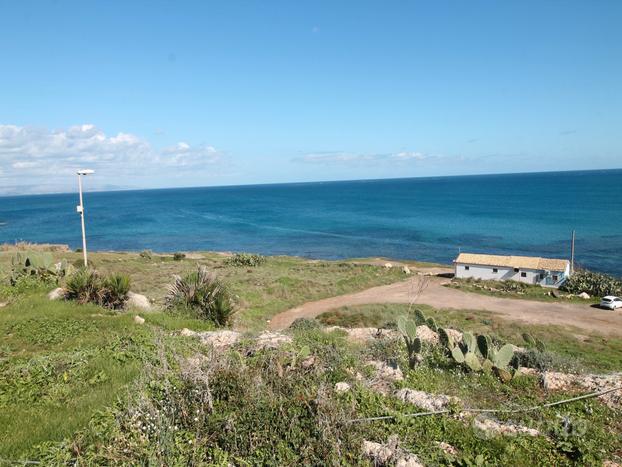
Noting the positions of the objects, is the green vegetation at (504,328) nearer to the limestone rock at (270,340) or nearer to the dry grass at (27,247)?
the limestone rock at (270,340)

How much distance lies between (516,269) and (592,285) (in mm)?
5999

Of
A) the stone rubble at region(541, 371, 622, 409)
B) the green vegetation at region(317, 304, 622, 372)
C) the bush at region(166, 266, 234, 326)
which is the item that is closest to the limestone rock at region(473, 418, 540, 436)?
the stone rubble at region(541, 371, 622, 409)

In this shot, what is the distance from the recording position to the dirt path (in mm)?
24547

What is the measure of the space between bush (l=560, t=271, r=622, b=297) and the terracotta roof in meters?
1.56

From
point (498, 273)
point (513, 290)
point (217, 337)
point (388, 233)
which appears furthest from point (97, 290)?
point (388, 233)

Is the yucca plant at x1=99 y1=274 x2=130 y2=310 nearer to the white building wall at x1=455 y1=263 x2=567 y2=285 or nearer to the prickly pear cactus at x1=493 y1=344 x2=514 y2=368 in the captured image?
the prickly pear cactus at x1=493 y1=344 x2=514 y2=368

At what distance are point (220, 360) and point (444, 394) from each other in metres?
3.94

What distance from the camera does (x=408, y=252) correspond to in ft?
212

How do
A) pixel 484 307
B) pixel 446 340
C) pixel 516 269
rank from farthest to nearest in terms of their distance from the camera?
pixel 516 269
pixel 484 307
pixel 446 340

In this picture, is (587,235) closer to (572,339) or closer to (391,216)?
(391,216)

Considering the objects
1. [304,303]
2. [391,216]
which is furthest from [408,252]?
[391,216]

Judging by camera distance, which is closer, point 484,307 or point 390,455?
point 390,455

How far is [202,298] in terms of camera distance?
42.5 feet

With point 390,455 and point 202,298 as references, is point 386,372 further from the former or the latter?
point 202,298
